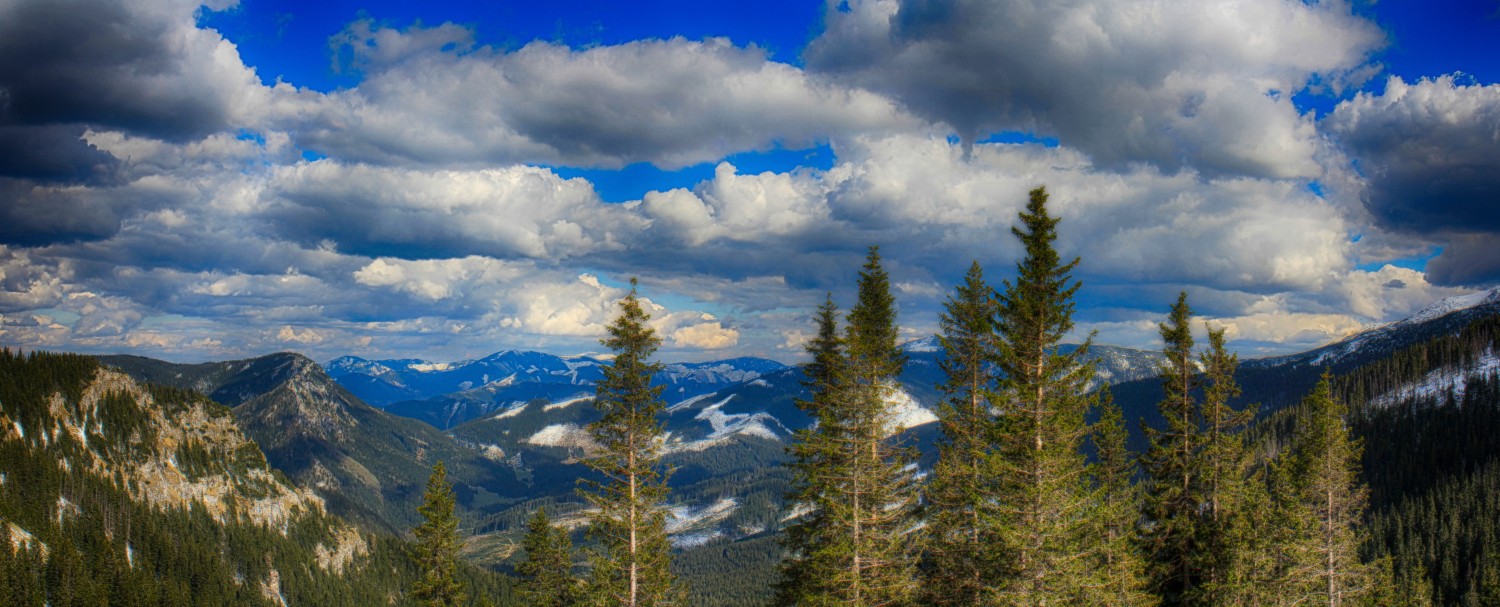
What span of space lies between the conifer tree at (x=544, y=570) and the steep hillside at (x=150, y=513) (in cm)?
7549

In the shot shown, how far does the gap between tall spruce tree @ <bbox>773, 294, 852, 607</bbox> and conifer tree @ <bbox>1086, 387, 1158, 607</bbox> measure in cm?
913

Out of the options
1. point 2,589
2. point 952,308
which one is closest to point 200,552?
point 2,589

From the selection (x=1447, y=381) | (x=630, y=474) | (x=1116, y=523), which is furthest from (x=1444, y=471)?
(x=630, y=474)

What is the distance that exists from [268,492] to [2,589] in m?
103

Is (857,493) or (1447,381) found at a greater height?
(857,493)

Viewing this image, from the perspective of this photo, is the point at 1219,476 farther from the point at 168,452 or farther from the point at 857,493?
the point at 168,452

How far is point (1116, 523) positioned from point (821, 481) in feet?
42.5

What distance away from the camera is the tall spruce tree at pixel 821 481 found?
28125mm

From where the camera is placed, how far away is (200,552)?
135500 millimetres

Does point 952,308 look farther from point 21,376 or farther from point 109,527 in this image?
point 21,376

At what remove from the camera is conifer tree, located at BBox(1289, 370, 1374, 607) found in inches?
1352

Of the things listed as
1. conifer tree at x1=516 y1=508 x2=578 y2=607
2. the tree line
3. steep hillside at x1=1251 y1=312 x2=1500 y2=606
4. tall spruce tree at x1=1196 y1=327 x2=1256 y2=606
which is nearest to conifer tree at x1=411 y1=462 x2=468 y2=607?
conifer tree at x1=516 y1=508 x2=578 y2=607

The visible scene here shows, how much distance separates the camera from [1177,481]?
1356 inches

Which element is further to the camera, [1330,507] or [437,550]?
[437,550]
